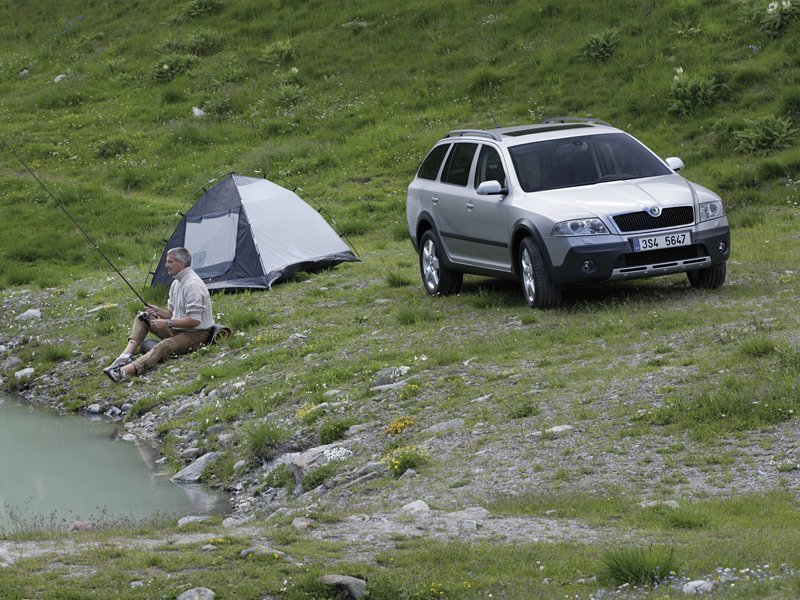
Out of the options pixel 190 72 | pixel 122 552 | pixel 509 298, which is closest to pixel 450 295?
pixel 509 298

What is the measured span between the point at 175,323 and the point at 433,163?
156 inches

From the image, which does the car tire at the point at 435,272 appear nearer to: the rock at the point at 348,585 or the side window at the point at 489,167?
the side window at the point at 489,167

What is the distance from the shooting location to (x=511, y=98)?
91.2ft

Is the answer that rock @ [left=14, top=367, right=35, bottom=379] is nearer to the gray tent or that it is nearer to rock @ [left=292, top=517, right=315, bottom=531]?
the gray tent

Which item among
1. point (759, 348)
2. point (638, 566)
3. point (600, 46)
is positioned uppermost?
point (600, 46)

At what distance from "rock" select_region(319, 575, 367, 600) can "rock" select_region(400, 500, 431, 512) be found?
5.83ft

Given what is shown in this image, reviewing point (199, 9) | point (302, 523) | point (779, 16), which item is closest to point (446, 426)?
point (302, 523)

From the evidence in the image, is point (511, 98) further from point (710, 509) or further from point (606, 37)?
point (710, 509)

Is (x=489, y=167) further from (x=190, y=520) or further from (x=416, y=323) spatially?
(x=190, y=520)

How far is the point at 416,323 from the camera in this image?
14.2 m

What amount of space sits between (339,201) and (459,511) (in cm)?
1730

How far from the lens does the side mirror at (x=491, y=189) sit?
13.7 m

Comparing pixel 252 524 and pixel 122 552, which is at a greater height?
pixel 122 552

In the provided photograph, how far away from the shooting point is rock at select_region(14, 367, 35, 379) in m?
15.9
